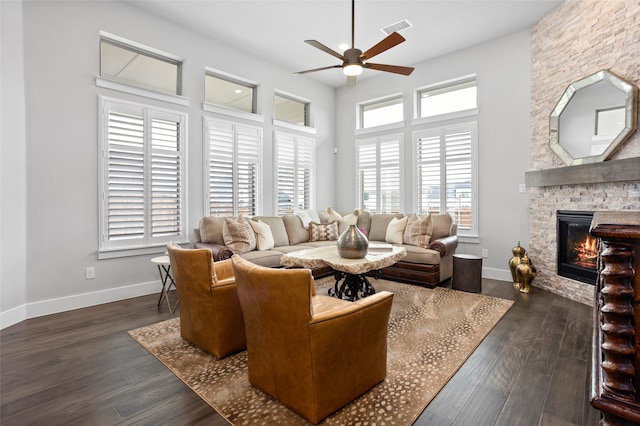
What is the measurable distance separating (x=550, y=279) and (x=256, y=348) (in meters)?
4.06

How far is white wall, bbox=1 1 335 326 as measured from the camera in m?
3.24

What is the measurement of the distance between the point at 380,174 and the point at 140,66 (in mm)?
4226

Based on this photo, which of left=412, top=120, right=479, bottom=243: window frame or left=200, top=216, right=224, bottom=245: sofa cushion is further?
left=412, top=120, right=479, bottom=243: window frame

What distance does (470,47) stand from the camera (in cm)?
509

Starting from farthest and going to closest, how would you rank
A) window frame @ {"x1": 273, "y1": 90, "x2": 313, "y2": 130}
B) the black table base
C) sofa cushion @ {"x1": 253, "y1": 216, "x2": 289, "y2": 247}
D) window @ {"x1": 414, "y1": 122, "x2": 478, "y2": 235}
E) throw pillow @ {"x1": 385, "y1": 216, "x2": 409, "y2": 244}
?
1. window frame @ {"x1": 273, "y1": 90, "x2": 313, "y2": 130}
2. window @ {"x1": 414, "y1": 122, "x2": 478, "y2": 235}
3. throw pillow @ {"x1": 385, "y1": 216, "x2": 409, "y2": 244}
4. sofa cushion @ {"x1": 253, "y1": 216, "x2": 289, "y2": 247}
5. the black table base

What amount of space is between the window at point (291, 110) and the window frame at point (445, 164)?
2.20 metres

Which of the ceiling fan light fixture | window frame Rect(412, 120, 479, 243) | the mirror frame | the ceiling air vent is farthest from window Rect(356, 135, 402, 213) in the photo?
the ceiling fan light fixture

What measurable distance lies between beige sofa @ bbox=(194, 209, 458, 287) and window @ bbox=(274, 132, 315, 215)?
0.59 meters

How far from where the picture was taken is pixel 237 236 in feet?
14.0

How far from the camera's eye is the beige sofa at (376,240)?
4273mm

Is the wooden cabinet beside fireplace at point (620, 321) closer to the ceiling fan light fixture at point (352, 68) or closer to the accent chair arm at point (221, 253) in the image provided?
the ceiling fan light fixture at point (352, 68)

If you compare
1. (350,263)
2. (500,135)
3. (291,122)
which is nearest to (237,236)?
(350,263)

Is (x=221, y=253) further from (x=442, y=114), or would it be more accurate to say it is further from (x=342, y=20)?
(x=442, y=114)

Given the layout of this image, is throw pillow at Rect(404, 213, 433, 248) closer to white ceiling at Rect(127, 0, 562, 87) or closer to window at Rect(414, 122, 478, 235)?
window at Rect(414, 122, 478, 235)
